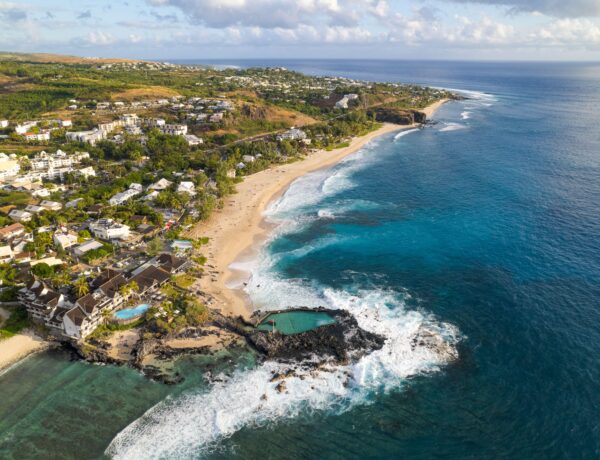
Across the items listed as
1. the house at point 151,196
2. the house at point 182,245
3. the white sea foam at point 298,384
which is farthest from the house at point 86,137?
the white sea foam at point 298,384

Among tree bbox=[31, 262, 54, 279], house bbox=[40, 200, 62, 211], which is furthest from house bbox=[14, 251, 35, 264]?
house bbox=[40, 200, 62, 211]

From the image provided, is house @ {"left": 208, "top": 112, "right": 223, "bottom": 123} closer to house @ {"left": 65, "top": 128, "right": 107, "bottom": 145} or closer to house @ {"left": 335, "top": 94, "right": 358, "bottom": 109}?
house @ {"left": 65, "top": 128, "right": 107, "bottom": 145}

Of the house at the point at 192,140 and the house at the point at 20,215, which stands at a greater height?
the house at the point at 192,140

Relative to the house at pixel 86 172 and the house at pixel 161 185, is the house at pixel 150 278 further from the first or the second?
the house at pixel 86 172

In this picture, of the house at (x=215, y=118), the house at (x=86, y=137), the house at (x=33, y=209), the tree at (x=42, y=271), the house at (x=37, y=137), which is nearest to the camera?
the tree at (x=42, y=271)

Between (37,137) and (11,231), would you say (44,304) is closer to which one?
(11,231)
